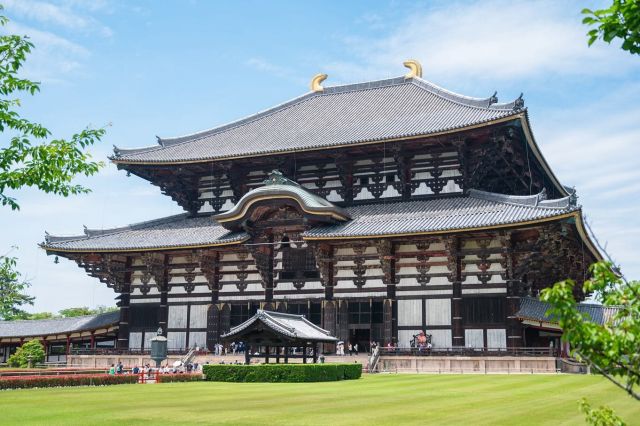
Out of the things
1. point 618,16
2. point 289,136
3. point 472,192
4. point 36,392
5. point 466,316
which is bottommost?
point 36,392

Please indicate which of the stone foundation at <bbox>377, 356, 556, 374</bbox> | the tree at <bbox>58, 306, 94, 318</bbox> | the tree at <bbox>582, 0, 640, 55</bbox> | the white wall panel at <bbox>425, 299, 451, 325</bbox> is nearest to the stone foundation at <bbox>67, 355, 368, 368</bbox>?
the stone foundation at <bbox>377, 356, 556, 374</bbox>

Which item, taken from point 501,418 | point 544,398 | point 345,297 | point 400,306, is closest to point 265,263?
point 345,297

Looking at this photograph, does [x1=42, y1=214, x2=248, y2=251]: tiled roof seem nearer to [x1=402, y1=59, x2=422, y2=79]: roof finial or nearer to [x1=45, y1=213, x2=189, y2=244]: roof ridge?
[x1=45, y1=213, x2=189, y2=244]: roof ridge

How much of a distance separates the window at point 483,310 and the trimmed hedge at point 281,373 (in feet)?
34.2

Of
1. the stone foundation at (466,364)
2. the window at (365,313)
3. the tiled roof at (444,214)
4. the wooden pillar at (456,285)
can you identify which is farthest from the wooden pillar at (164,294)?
the wooden pillar at (456,285)

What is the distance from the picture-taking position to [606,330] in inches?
298

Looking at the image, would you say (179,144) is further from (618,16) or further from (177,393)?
(618,16)

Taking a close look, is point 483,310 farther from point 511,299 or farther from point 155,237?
point 155,237

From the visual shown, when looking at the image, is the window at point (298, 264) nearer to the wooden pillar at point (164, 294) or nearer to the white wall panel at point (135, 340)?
the wooden pillar at point (164, 294)

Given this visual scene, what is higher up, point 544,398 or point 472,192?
point 472,192

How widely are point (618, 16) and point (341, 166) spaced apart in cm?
3839

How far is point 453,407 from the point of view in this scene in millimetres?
18688

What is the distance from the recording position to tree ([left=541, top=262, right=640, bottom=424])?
7488 mm

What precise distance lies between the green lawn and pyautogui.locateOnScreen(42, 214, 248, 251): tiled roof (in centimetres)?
1858
